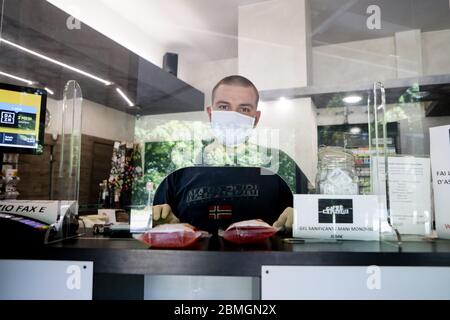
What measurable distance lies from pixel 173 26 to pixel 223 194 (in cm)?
225

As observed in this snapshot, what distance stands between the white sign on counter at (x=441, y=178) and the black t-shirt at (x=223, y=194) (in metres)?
0.34

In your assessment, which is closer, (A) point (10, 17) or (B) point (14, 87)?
(B) point (14, 87)

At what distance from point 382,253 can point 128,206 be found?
0.56m

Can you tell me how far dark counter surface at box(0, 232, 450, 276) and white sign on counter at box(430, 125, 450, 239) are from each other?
0.11 meters

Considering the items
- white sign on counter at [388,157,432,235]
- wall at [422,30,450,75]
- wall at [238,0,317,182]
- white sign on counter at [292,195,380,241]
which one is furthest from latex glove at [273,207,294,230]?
wall at [422,30,450,75]

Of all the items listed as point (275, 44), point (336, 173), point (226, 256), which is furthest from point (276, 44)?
point (226, 256)

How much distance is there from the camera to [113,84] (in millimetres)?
2770

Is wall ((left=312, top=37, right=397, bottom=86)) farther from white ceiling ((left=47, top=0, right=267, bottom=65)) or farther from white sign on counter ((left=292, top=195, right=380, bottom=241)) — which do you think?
white sign on counter ((left=292, top=195, right=380, bottom=241))

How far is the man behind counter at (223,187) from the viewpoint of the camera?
2.95ft

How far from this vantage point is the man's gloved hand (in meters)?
0.73

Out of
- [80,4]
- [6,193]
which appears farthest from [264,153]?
[80,4]

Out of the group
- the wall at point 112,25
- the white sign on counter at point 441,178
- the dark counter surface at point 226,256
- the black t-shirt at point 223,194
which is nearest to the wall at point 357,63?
the wall at point 112,25

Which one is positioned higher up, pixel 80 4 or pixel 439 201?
pixel 80 4

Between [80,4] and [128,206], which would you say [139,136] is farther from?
[80,4]
